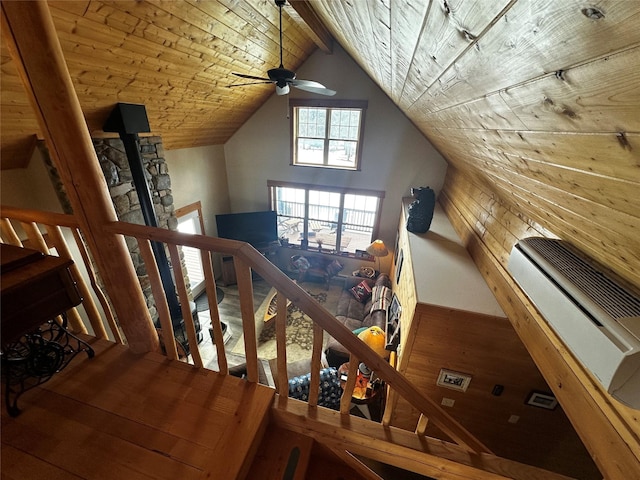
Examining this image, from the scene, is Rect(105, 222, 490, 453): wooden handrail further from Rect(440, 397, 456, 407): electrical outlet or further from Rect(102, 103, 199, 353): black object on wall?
Rect(102, 103, 199, 353): black object on wall

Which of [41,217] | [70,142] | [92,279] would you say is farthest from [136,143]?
[70,142]

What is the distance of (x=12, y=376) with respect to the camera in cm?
133

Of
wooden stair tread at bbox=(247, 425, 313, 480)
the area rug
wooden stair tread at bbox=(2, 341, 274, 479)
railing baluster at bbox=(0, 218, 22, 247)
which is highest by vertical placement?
railing baluster at bbox=(0, 218, 22, 247)

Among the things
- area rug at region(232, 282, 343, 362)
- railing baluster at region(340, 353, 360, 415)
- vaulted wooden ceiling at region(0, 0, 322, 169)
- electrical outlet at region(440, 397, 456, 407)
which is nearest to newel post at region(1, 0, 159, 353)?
vaulted wooden ceiling at region(0, 0, 322, 169)

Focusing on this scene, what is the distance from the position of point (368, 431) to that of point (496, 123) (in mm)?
1712

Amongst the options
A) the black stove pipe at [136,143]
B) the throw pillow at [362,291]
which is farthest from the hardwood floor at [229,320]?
the throw pillow at [362,291]

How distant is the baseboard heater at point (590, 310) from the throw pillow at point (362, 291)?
3725mm

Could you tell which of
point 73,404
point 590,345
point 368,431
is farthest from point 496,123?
point 73,404

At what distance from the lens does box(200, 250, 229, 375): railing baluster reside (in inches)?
49.3

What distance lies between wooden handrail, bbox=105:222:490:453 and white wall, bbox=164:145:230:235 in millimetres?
3652

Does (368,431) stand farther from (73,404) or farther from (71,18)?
(71,18)

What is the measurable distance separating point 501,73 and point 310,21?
3.07 m

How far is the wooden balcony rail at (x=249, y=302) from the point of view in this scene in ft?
3.87

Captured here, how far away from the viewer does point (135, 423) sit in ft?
4.06
